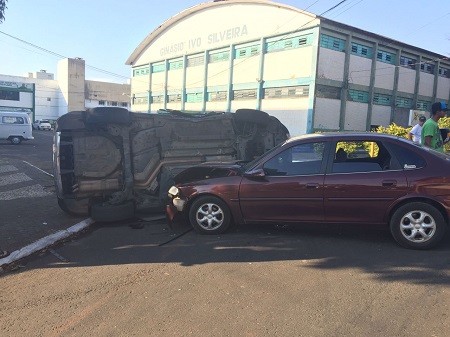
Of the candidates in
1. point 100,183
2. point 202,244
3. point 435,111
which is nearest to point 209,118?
point 100,183

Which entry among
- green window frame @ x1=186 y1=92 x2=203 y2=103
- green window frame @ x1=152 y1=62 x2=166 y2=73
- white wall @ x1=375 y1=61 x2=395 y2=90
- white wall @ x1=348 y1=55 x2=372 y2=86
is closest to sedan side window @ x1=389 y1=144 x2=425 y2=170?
white wall @ x1=348 y1=55 x2=372 y2=86

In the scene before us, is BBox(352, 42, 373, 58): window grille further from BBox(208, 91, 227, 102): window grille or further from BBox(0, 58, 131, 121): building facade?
BBox(0, 58, 131, 121): building facade

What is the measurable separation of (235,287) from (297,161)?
220 cm

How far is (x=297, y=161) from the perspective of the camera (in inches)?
223

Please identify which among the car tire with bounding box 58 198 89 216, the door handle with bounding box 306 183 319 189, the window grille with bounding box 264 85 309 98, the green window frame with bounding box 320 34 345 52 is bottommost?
the car tire with bounding box 58 198 89 216

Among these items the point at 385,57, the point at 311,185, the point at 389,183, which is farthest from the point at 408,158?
the point at 385,57

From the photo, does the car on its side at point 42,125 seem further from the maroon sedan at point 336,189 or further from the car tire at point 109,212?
the maroon sedan at point 336,189

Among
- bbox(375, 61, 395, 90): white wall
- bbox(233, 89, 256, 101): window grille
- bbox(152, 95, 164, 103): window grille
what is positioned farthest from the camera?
bbox(152, 95, 164, 103): window grille

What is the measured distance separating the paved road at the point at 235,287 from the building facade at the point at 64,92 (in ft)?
223

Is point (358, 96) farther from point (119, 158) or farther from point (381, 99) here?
point (119, 158)

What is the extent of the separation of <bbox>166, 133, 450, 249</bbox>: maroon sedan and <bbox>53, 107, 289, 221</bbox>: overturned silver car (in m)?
1.39

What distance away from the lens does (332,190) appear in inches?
210

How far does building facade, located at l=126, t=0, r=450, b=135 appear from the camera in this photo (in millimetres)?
27188

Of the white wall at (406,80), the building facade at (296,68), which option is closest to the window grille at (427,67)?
the building facade at (296,68)
